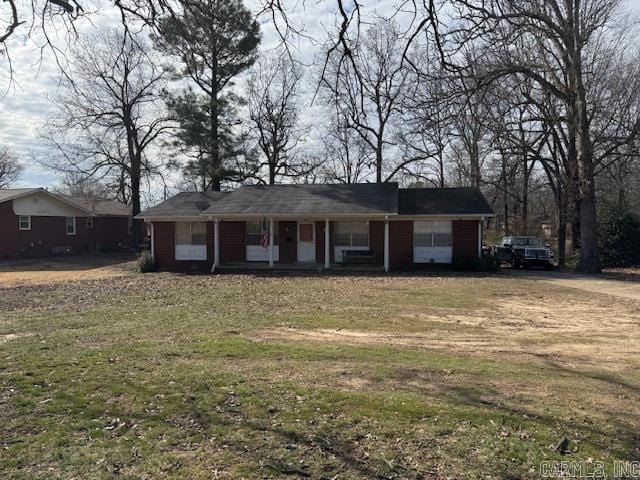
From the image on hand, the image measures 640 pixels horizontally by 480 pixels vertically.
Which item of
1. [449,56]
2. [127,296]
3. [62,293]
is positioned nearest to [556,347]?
[449,56]

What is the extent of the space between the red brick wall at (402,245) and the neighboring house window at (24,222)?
25587 mm

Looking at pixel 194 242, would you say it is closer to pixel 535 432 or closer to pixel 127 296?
pixel 127 296

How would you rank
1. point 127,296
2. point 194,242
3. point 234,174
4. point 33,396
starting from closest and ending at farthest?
point 33,396
point 127,296
point 194,242
point 234,174

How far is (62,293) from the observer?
16938 millimetres

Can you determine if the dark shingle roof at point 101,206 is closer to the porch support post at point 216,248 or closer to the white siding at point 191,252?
the white siding at point 191,252

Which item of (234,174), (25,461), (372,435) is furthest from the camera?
(234,174)

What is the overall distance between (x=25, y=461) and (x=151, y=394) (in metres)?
1.64

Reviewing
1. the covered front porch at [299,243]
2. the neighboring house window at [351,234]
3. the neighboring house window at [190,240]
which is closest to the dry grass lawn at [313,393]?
the covered front porch at [299,243]

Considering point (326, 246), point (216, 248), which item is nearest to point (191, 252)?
point (216, 248)

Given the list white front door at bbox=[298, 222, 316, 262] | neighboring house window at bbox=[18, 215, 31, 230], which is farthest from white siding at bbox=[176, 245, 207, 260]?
neighboring house window at bbox=[18, 215, 31, 230]

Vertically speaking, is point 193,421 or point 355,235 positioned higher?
point 355,235

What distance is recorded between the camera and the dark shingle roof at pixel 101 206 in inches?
1571

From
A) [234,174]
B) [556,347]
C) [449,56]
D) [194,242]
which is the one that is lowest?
[556,347]

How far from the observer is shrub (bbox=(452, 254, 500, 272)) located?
23.1 m
